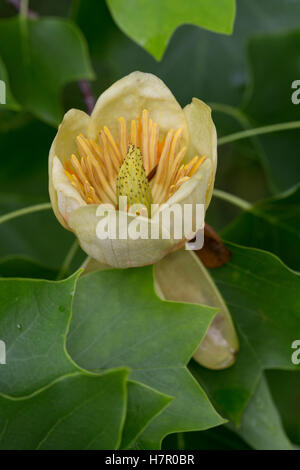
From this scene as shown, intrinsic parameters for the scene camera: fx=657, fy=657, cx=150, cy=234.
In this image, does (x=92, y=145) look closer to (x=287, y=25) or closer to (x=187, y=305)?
(x=187, y=305)

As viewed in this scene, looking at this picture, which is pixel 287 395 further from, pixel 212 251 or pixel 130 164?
pixel 130 164

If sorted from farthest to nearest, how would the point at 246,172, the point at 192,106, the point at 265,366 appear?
1. the point at 246,172
2. the point at 265,366
3. the point at 192,106

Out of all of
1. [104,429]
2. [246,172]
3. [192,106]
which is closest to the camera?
[104,429]

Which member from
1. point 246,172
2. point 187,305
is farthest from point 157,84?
point 246,172

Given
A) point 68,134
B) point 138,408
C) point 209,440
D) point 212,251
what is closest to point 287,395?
point 209,440

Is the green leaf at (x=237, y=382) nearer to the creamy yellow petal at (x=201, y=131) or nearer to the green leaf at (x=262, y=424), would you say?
the green leaf at (x=262, y=424)

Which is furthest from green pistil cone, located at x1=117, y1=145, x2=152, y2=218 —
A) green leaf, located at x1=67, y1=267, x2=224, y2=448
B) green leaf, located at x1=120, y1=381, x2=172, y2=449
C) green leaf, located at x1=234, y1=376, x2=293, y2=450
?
green leaf, located at x1=234, y1=376, x2=293, y2=450

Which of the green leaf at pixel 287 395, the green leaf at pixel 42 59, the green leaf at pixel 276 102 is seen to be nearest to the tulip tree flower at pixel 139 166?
the green leaf at pixel 42 59
